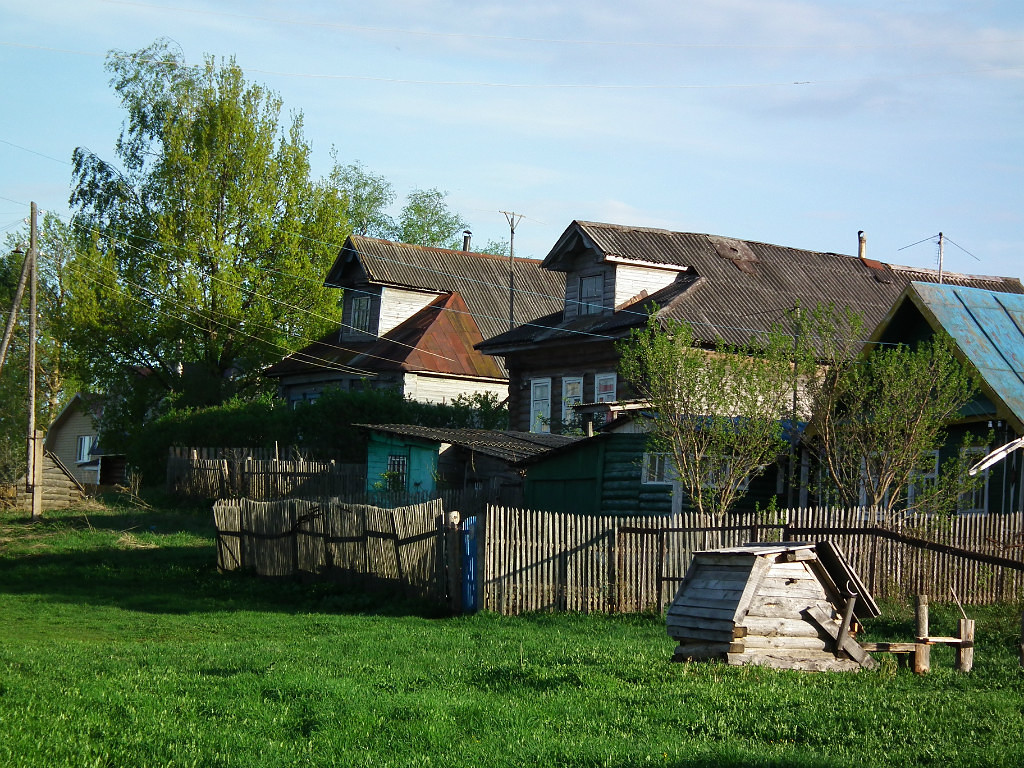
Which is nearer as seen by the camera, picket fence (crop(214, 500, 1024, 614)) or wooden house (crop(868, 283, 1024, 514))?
picket fence (crop(214, 500, 1024, 614))

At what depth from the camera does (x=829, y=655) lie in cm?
1208

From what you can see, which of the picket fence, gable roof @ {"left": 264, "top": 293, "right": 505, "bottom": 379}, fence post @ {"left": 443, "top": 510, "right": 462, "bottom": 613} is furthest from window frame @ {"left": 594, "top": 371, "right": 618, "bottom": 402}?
fence post @ {"left": 443, "top": 510, "right": 462, "bottom": 613}

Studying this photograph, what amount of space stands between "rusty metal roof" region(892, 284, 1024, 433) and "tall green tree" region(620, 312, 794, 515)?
306 cm

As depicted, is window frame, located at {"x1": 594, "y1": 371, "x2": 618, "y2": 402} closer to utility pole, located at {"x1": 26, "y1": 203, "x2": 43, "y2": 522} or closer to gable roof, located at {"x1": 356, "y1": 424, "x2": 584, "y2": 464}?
gable roof, located at {"x1": 356, "y1": 424, "x2": 584, "y2": 464}

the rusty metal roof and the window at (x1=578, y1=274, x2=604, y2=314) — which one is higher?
the window at (x1=578, y1=274, x2=604, y2=314)

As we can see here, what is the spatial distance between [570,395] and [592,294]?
10.4ft

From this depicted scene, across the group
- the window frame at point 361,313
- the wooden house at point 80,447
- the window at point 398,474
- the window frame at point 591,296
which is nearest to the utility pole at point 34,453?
the window at point 398,474

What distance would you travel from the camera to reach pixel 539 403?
1444 inches

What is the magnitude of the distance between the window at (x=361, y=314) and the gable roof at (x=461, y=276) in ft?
2.48

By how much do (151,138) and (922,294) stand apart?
34.0m

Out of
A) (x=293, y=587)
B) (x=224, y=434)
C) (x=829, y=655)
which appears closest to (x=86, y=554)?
(x=293, y=587)

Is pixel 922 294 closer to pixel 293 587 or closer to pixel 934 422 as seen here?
pixel 934 422

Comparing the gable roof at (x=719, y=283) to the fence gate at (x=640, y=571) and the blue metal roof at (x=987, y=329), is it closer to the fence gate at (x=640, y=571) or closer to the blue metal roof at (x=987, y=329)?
the blue metal roof at (x=987, y=329)

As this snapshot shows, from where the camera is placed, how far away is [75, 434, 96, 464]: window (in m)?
69.5
